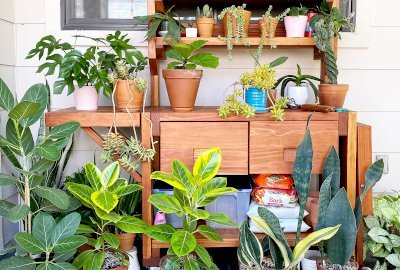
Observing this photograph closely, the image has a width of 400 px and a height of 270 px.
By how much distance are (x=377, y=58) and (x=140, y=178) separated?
1558 mm

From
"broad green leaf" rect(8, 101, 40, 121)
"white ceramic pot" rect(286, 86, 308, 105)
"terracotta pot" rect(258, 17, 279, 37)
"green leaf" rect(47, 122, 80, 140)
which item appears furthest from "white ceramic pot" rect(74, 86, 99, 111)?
"white ceramic pot" rect(286, 86, 308, 105)

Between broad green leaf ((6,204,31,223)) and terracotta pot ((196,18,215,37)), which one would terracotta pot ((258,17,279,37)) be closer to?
terracotta pot ((196,18,215,37))

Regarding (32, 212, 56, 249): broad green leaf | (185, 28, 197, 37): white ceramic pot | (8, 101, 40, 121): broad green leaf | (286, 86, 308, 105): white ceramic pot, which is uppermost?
(185, 28, 197, 37): white ceramic pot

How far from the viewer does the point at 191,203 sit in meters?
1.83

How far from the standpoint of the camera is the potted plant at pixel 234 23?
7.01 feet

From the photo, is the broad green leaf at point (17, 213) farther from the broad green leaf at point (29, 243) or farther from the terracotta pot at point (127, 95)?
the terracotta pot at point (127, 95)

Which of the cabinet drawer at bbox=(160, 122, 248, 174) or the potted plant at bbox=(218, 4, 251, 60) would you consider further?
the potted plant at bbox=(218, 4, 251, 60)

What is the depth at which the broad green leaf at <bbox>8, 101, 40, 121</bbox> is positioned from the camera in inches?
64.4

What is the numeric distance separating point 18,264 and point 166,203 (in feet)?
2.04

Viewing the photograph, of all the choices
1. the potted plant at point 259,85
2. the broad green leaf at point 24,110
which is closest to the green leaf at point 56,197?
the broad green leaf at point 24,110

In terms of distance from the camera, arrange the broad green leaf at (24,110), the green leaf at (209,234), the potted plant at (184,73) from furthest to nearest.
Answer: the potted plant at (184,73)
the green leaf at (209,234)
the broad green leaf at (24,110)

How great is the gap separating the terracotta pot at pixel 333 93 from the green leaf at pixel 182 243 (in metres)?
0.95

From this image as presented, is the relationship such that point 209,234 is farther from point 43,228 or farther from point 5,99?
point 5,99

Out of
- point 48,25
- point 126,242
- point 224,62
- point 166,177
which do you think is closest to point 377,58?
point 224,62
